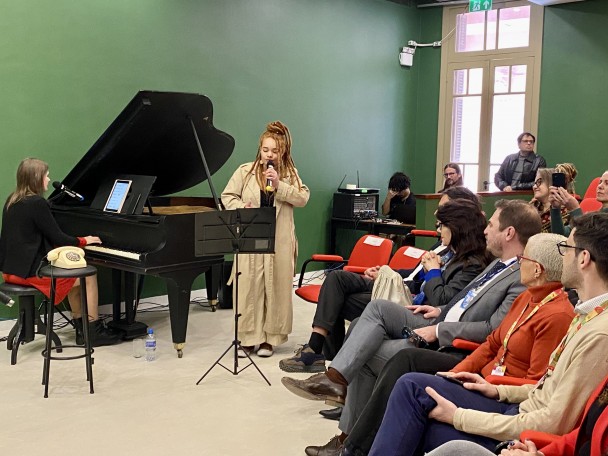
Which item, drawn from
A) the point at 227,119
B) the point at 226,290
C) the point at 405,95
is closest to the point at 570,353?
the point at 226,290

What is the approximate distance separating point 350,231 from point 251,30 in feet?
8.22

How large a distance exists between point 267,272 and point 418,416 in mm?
2726

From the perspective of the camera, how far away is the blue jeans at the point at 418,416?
2.57 m

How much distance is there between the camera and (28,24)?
5.73 meters

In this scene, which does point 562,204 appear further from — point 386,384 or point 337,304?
point 386,384

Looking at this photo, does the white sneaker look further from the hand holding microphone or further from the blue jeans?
Result: the blue jeans

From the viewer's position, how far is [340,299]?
434 cm

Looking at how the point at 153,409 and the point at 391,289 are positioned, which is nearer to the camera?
the point at 391,289

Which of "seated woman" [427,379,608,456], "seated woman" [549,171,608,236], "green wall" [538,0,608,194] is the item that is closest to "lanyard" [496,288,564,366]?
"seated woman" [427,379,608,456]

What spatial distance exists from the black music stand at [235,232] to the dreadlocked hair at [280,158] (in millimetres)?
542

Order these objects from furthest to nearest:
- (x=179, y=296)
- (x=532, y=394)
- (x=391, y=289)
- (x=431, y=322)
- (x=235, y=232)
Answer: (x=179, y=296) < (x=235, y=232) < (x=391, y=289) < (x=431, y=322) < (x=532, y=394)

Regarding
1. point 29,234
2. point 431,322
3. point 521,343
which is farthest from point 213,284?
point 521,343

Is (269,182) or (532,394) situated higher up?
(269,182)

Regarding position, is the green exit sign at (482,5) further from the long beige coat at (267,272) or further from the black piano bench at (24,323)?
the black piano bench at (24,323)
